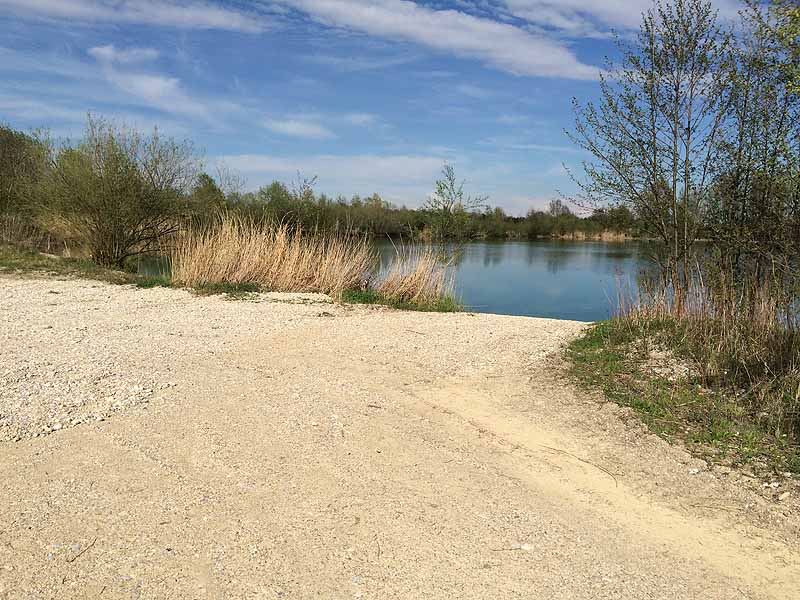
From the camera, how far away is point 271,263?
495 inches

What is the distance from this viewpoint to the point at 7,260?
48.8ft

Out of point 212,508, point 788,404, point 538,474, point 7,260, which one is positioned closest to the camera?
point 212,508

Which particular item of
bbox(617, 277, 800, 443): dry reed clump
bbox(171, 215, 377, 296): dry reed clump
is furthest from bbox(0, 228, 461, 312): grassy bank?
bbox(617, 277, 800, 443): dry reed clump

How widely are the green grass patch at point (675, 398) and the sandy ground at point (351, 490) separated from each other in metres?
0.22

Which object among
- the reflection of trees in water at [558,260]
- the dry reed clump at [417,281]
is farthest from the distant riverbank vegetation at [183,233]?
the reflection of trees in water at [558,260]

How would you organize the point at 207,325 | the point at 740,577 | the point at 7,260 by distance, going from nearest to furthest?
the point at 740,577, the point at 207,325, the point at 7,260

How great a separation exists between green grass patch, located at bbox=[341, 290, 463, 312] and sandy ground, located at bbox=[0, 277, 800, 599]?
4.47 meters

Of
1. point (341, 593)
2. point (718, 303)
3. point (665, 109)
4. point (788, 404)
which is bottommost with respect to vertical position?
point (341, 593)

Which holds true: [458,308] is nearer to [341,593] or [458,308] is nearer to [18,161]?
[341,593]

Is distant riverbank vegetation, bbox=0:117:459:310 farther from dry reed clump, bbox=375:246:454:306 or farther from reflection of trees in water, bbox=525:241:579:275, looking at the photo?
reflection of trees in water, bbox=525:241:579:275

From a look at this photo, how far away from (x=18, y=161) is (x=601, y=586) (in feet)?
89.0

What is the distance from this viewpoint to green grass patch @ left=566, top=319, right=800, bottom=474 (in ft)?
13.4

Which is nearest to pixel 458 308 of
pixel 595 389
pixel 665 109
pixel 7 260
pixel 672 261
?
pixel 672 261

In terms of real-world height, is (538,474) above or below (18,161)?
below
